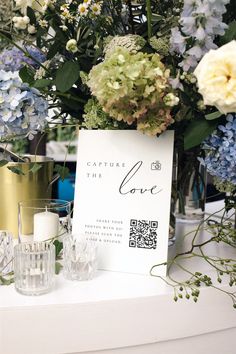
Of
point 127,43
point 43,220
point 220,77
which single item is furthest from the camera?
point 43,220

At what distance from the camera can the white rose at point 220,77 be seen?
578 millimetres

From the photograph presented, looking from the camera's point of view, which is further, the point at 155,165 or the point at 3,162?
the point at 3,162

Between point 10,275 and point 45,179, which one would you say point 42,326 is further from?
point 45,179

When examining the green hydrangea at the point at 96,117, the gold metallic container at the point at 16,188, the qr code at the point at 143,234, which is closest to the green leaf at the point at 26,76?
the green hydrangea at the point at 96,117

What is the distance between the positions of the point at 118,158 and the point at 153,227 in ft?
0.47

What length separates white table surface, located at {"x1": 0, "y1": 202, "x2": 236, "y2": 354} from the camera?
600 millimetres

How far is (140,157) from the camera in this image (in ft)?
2.41

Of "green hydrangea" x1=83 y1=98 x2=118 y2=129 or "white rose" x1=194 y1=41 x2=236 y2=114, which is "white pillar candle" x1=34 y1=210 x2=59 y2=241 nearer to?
"green hydrangea" x1=83 y1=98 x2=118 y2=129

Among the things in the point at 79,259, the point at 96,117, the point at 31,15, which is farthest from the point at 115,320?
the point at 31,15

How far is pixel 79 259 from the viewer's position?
Result: 0.72 metres

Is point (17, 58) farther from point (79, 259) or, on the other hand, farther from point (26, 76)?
point (79, 259)

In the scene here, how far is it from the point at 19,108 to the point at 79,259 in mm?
302

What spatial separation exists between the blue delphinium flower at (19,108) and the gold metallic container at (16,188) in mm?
124

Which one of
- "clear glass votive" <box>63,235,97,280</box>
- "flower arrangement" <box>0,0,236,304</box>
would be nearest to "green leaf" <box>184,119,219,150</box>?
"flower arrangement" <box>0,0,236,304</box>
